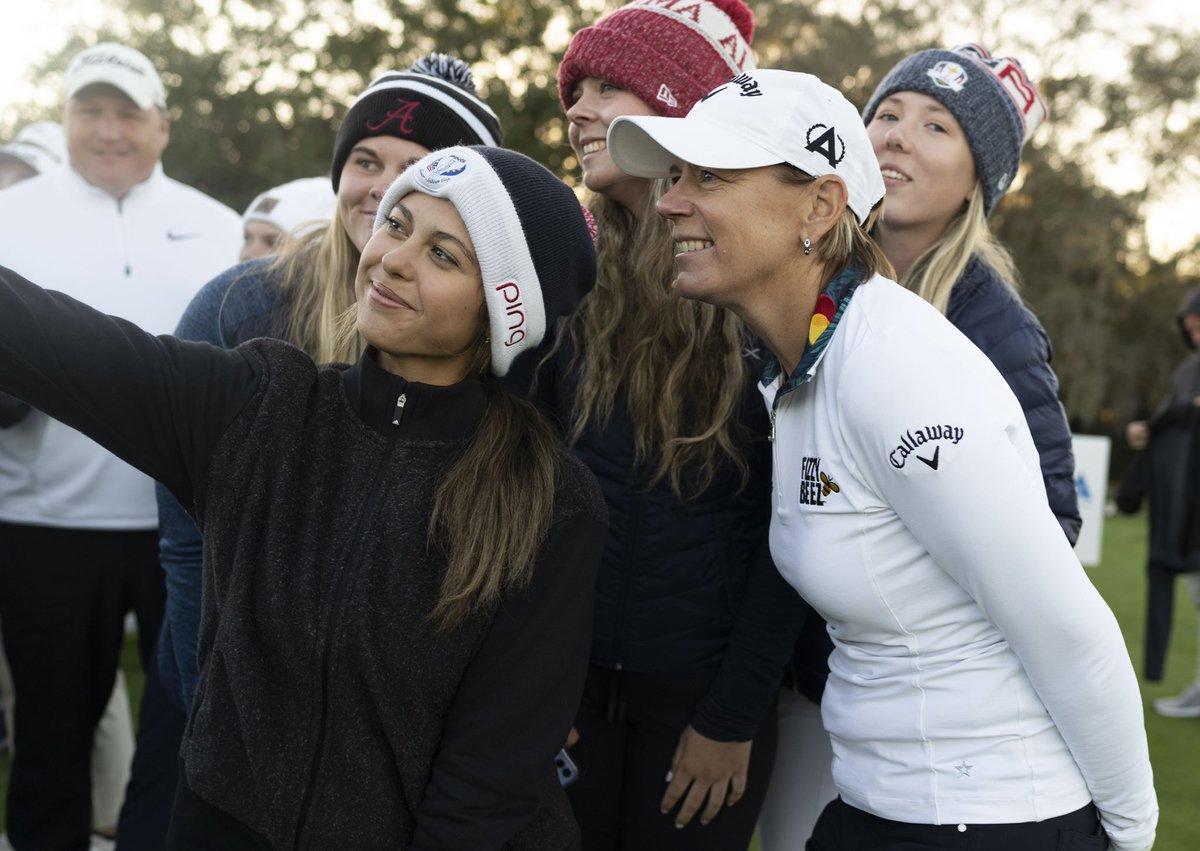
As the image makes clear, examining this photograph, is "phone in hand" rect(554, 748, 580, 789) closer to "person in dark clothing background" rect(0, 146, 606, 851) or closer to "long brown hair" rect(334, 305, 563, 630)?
"person in dark clothing background" rect(0, 146, 606, 851)

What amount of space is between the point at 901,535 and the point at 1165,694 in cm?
667

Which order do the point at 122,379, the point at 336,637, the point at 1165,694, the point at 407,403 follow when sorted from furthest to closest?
the point at 1165,694 → the point at 407,403 → the point at 336,637 → the point at 122,379

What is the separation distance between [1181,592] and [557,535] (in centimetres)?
1269

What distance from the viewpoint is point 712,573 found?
271cm

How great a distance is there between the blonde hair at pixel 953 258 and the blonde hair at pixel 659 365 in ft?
1.68

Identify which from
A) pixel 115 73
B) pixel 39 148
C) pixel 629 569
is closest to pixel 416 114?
pixel 629 569

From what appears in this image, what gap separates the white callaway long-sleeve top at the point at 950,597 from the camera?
73.8 inches

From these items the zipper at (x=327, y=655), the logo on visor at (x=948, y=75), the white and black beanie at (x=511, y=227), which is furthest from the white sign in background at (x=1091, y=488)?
the zipper at (x=327, y=655)

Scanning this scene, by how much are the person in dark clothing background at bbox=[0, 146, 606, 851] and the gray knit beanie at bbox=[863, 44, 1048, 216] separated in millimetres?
1436

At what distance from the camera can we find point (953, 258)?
2.99m

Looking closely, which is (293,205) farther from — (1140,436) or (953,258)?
(1140,436)

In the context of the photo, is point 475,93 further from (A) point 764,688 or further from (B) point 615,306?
(A) point 764,688

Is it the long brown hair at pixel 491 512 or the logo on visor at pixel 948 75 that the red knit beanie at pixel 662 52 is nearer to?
the logo on visor at pixel 948 75

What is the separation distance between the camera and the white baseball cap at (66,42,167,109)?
4.35 meters
